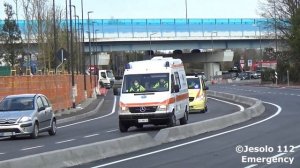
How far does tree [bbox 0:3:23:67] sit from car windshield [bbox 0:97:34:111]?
135ft

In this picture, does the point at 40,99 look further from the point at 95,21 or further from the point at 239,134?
the point at 95,21

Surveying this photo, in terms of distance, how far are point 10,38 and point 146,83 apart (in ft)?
144

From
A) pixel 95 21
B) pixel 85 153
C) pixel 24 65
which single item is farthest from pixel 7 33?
pixel 85 153

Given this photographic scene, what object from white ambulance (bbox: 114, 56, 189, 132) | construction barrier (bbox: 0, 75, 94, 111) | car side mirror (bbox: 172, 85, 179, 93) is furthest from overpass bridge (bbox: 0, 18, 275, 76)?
car side mirror (bbox: 172, 85, 179, 93)

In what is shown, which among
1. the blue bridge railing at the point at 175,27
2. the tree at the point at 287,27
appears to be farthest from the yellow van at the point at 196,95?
the blue bridge railing at the point at 175,27

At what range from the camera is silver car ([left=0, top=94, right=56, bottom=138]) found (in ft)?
73.4

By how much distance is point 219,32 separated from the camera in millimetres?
98000

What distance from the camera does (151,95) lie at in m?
23.2

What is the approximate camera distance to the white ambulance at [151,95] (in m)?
23.0

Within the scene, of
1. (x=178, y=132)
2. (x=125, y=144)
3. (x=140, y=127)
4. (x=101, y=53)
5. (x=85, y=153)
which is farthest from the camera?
(x=101, y=53)

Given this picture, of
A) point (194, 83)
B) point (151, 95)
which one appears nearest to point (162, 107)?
point (151, 95)

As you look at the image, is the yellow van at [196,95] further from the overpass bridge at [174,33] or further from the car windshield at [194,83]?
the overpass bridge at [174,33]

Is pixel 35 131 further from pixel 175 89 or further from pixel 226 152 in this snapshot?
pixel 226 152

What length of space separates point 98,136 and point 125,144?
5.88m
